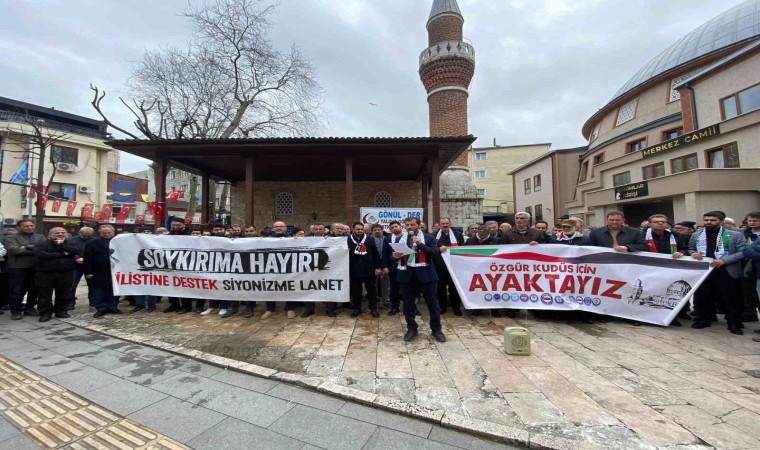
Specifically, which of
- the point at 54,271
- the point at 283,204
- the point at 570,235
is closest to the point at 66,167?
the point at 283,204

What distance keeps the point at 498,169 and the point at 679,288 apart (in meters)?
44.9

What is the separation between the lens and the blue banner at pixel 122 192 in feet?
83.1

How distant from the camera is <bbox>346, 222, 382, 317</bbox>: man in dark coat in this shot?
5.56 metres

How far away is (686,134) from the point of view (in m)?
18.2

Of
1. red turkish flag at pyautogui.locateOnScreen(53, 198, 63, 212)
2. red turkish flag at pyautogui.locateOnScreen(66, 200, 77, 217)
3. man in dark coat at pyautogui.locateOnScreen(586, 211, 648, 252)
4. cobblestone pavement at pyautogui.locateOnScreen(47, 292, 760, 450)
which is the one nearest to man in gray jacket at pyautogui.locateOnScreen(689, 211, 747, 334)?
cobblestone pavement at pyautogui.locateOnScreen(47, 292, 760, 450)

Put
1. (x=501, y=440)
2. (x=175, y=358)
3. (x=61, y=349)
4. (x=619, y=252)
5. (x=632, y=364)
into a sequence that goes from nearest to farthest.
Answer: (x=501, y=440)
(x=632, y=364)
(x=175, y=358)
(x=61, y=349)
(x=619, y=252)

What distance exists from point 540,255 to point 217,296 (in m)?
5.79

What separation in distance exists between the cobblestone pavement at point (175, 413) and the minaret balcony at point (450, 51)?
59.6 feet

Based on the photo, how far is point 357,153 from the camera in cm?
922

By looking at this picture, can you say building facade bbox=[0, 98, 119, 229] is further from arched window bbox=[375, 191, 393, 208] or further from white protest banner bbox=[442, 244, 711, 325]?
white protest banner bbox=[442, 244, 711, 325]

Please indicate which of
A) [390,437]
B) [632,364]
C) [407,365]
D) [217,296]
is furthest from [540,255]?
[217,296]

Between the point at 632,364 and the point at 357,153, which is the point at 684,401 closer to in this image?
the point at 632,364

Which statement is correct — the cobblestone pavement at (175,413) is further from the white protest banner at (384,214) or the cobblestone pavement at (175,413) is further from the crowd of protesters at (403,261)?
the white protest banner at (384,214)

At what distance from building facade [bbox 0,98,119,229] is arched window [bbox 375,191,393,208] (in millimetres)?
24304
